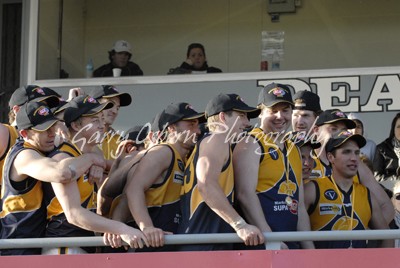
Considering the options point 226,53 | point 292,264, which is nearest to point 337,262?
point 292,264

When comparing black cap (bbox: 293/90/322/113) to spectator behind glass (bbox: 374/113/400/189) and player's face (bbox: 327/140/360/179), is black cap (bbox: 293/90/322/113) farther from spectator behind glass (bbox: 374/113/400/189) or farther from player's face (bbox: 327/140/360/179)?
spectator behind glass (bbox: 374/113/400/189)

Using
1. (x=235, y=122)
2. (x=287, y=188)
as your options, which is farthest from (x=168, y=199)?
(x=287, y=188)

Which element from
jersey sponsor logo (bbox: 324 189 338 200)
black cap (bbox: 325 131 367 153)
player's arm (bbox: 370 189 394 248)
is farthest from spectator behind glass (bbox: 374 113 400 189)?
jersey sponsor logo (bbox: 324 189 338 200)

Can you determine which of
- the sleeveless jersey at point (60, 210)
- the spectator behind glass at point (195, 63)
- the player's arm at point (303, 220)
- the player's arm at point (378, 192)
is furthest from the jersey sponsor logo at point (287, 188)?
the spectator behind glass at point (195, 63)

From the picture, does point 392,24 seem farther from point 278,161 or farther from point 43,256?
point 43,256

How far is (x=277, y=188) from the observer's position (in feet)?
20.1

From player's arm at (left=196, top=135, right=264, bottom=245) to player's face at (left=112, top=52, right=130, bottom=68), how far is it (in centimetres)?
550

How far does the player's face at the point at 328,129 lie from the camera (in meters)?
7.04

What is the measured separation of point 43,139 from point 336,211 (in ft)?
6.04

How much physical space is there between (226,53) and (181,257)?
5940mm

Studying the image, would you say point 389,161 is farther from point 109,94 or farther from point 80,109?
point 80,109

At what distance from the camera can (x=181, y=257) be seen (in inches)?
231

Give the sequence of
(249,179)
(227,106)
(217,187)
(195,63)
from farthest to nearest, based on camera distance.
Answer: (195,63)
(227,106)
(249,179)
(217,187)

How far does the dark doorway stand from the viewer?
11.7 metres
